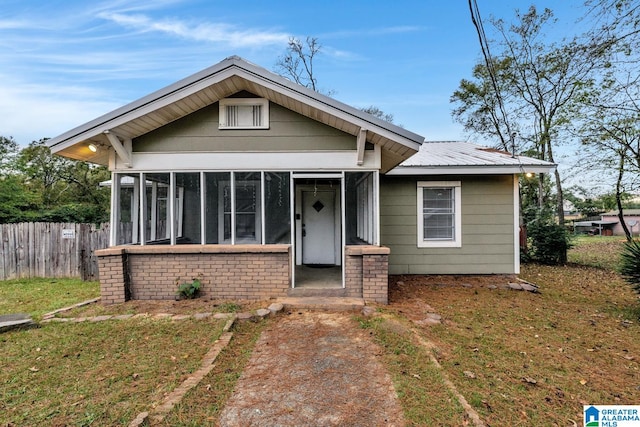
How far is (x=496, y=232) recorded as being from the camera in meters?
7.59

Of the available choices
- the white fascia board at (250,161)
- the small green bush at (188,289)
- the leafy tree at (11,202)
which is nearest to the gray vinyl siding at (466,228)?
the white fascia board at (250,161)

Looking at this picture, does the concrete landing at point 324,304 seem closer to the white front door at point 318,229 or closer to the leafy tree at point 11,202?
the white front door at point 318,229

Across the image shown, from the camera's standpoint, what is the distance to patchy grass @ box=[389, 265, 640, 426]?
267cm

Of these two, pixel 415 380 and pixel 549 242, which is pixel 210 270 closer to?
pixel 415 380

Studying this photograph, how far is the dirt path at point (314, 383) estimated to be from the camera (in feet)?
7.93

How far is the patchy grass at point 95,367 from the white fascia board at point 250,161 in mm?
2644

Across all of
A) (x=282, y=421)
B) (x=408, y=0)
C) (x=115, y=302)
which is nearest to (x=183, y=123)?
(x=115, y=302)

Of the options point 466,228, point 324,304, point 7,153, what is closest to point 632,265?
point 466,228

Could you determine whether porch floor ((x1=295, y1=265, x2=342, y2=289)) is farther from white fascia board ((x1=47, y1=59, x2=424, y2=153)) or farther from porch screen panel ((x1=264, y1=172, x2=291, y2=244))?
white fascia board ((x1=47, y1=59, x2=424, y2=153))

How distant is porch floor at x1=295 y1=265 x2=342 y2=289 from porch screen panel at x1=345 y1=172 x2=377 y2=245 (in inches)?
36.0

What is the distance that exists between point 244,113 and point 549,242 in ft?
33.7

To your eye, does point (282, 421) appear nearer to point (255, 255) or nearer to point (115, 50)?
point (255, 255)

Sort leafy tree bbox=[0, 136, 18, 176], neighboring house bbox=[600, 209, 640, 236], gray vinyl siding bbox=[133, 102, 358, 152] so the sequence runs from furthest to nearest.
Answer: neighboring house bbox=[600, 209, 640, 236] → leafy tree bbox=[0, 136, 18, 176] → gray vinyl siding bbox=[133, 102, 358, 152]

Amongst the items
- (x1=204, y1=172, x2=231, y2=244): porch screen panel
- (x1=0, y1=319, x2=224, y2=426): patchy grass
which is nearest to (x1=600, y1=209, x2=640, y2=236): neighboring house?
(x1=204, y1=172, x2=231, y2=244): porch screen panel
